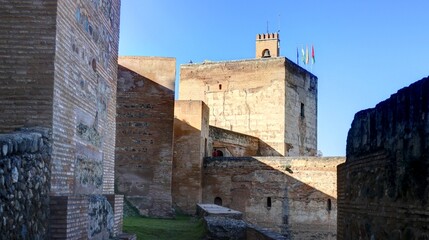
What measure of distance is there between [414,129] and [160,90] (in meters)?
16.9

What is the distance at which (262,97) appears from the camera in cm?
3466

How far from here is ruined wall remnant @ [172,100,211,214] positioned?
2331cm

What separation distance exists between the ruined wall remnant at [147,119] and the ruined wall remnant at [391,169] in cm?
1425

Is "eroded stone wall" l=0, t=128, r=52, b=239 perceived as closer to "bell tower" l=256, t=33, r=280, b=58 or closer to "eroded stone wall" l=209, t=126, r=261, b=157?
"eroded stone wall" l=209, t=126, r=261, b=157

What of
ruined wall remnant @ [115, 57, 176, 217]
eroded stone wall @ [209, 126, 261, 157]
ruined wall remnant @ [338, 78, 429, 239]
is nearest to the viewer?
ruined wall remnant @ [338, 78, 429, 239]

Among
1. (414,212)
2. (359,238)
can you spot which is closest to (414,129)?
(414,212)

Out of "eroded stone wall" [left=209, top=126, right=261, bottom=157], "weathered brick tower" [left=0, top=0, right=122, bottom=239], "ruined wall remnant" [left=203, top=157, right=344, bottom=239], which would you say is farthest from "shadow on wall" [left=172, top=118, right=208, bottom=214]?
"weathered brick tower" [left=0, top=0, right=122, bottom=239]

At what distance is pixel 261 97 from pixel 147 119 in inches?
588

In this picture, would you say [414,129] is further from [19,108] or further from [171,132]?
[171,132]

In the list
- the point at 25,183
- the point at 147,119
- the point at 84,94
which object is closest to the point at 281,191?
the point at 147,119

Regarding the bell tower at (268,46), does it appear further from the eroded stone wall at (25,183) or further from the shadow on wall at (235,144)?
the eroded stone wall at (25,183)

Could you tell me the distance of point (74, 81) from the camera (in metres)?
6.67

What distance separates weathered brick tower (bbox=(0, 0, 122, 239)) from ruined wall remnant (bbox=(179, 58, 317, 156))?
26.1 meters

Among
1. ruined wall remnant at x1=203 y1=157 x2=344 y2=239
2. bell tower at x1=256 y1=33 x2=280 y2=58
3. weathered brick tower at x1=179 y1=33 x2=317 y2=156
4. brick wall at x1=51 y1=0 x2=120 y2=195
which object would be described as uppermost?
bell tower at x1=256 y1=33 x2=280 y2=58
